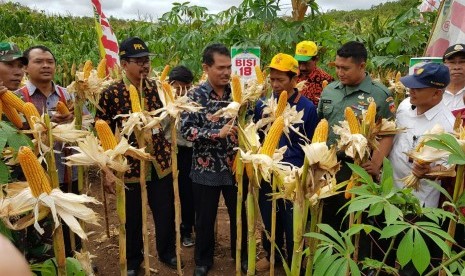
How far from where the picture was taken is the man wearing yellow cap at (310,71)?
148 inches

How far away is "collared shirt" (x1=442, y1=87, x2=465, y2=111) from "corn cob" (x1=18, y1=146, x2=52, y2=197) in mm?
2698

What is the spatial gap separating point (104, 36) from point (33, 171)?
10.1ft

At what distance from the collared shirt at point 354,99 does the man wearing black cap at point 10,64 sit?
7.21 feet

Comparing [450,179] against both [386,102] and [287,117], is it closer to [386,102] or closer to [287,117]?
[386,102]

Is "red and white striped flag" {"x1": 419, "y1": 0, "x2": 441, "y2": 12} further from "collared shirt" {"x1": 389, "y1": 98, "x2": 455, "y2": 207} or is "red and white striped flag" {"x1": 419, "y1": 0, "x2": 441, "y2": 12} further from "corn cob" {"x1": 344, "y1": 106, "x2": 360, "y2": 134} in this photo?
"corn cob" {"x1": 344, "y1": 106, "x2": 360, "y2": 134}

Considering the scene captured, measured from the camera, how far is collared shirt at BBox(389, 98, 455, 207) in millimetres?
2428

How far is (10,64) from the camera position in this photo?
2783 millimetres

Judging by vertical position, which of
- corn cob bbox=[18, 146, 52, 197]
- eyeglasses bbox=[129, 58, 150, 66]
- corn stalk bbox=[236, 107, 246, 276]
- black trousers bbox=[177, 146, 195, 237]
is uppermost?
eyeglasses bbox=[129, 58, 150, 66]

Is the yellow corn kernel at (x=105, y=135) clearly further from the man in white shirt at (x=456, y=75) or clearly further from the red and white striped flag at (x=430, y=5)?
the red and white striped flag at (x=430, y=5)

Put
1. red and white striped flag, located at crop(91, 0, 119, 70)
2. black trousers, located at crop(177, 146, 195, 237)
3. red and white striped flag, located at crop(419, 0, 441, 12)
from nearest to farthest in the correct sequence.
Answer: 1. black trousers, located at crop(177, 146, 195, 237)
2. red and white striped flag, located at crop(91, 0, 119, 70)
3. red and white striped flag, located at crop(419, 0, 441, 12)

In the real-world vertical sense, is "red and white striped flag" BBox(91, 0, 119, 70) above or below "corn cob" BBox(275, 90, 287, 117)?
above

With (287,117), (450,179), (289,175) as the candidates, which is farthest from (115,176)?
(450,179)

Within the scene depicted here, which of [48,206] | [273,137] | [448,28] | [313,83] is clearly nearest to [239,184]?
[273,137]

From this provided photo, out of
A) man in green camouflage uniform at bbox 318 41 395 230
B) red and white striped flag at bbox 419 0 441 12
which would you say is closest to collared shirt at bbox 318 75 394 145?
man in green camouflage uniform at bbox 318 41 395 230
